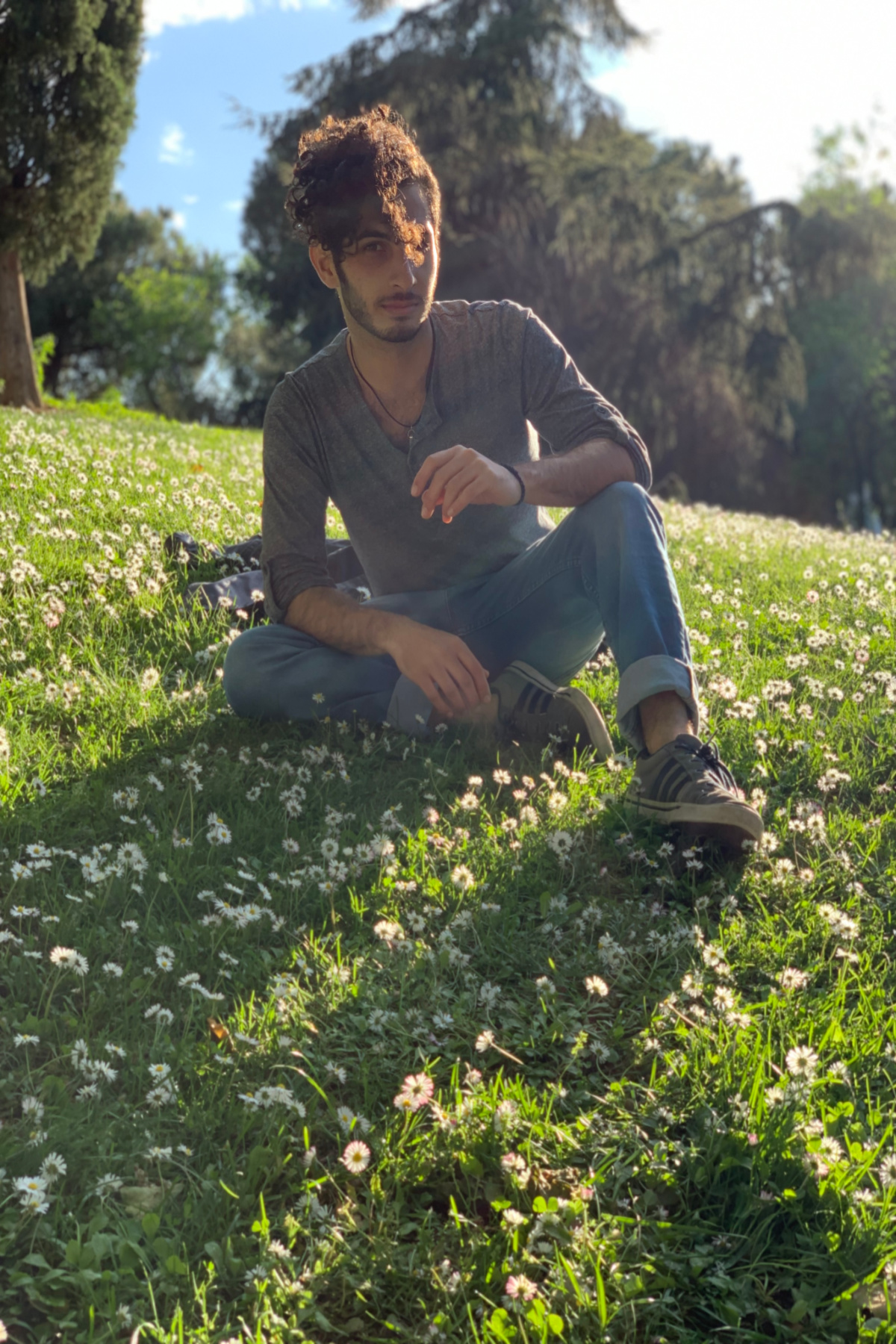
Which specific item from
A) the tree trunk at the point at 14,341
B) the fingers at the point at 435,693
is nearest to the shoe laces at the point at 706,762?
the fingers at the point at 435,693

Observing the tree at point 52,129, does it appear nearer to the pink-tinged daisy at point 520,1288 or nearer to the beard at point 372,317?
the beard at point 372,317

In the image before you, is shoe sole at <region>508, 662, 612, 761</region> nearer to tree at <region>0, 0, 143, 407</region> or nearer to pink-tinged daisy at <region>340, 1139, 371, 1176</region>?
pink-tinged daisy at <region>340, 1139, 371, 1176</region>

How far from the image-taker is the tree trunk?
21038 mm

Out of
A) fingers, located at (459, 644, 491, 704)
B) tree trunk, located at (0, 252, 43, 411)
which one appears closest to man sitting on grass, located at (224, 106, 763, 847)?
fingers, located at (459, 644, 491, 704)

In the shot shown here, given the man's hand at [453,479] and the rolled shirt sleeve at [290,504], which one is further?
the rolled shirt sleeve at [290,504]

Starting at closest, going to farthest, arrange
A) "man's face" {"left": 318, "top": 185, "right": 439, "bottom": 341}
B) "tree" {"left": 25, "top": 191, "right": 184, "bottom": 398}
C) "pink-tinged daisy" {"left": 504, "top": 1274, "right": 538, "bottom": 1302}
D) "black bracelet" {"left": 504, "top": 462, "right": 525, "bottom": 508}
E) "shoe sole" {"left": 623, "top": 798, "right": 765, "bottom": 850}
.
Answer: "pink-tinged daisy" {"left": 504, "top": 1274, "right": 538, "bottom": 1302} < "shoe sole" {"left": 623, "top": 798, "right": 765, "bottom": 850} < "black bracelet" {"left": 504, "top": 462, "right": 525, "bottom": 508} < "man's face" {"left": 318, "top": 185, "right": 439, "bottom": 341} < "tree" {"left": 25, "top": 191, "right": 184, "bottom": 398}

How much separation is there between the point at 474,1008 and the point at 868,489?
47022 mm

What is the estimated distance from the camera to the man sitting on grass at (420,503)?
4.09m

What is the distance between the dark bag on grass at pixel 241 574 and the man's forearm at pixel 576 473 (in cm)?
197

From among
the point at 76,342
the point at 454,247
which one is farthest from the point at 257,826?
the point at 76,342

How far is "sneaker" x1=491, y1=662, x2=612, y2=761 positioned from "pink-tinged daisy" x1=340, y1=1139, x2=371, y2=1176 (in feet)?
7.58

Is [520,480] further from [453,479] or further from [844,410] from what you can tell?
[844,410]

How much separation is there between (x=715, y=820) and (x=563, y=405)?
194 cm

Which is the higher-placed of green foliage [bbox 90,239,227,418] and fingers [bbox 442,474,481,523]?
green foliage [bbox 90,239,227,418]
